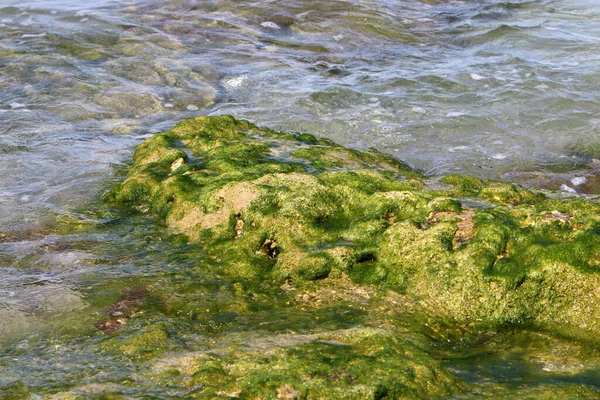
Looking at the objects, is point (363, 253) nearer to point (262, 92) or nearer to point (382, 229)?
point (382, 229)

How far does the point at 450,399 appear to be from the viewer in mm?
4098

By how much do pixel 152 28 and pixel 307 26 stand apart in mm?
3712

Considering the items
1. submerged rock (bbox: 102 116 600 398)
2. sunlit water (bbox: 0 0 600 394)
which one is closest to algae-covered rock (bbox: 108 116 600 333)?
submerged rock (bbox: 102 116 600 398)

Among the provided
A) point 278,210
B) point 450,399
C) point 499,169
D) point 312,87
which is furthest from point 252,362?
point 312,87

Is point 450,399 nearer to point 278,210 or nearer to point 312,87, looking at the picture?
point 278,210

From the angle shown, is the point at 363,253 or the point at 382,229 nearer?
the point at 363,253

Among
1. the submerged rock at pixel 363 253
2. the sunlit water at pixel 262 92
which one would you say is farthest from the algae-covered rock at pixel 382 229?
the sunlit water at pixel 262 92

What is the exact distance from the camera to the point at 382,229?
241 inches

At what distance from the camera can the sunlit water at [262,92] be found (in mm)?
7047

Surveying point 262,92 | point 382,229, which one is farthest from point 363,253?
point 262,92

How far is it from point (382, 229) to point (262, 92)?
21.8 feet

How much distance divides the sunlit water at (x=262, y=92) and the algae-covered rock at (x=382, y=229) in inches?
30.2

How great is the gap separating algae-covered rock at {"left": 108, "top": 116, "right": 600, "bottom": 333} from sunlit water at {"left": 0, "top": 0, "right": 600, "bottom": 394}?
2.51 feet

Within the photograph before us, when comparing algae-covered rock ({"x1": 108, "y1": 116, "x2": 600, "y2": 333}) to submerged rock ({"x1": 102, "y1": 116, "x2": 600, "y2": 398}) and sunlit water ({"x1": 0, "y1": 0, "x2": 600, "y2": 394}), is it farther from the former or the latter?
sunlit water ({"x1": 0, "y1": 0, "x2": 600, "y2": 394})
